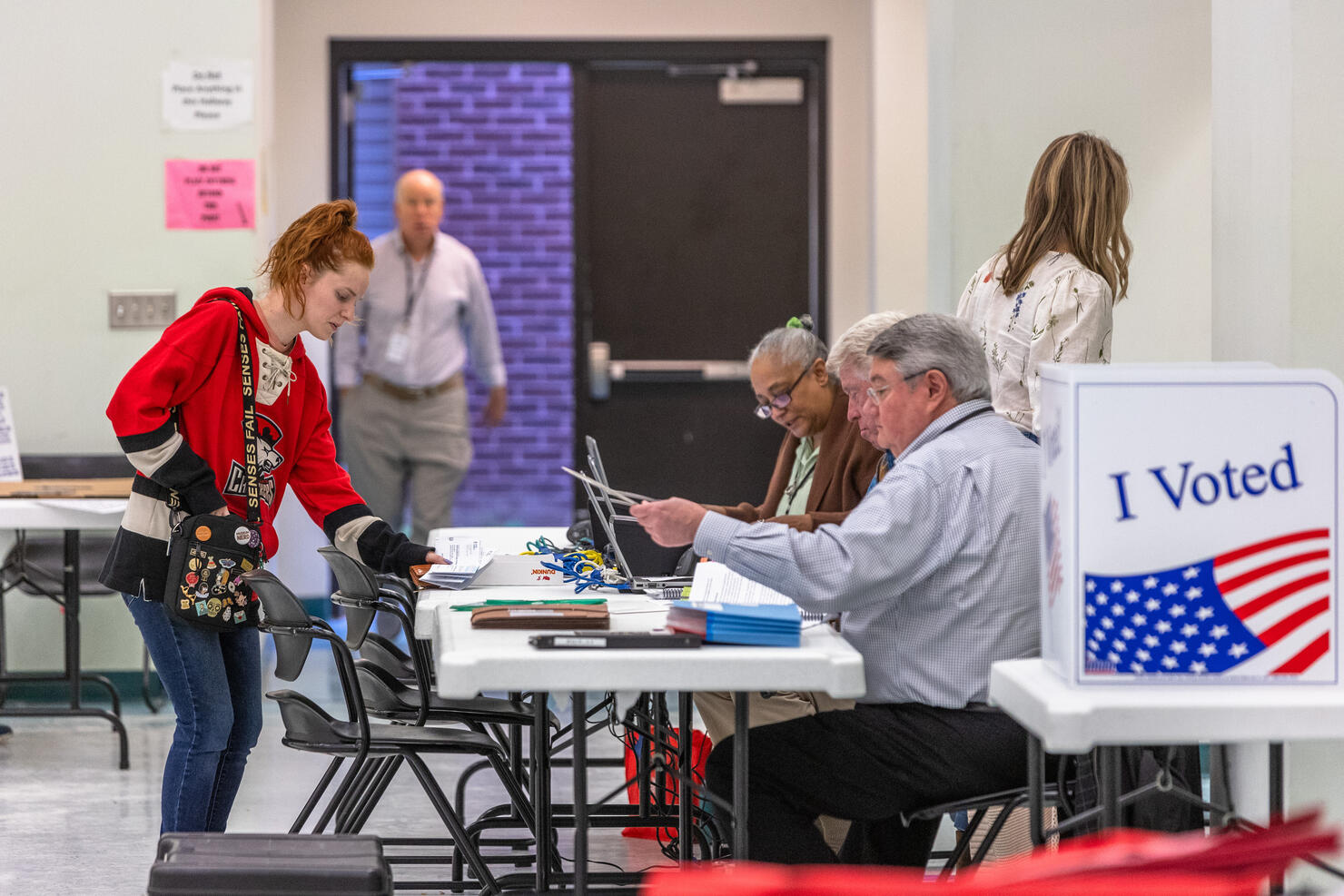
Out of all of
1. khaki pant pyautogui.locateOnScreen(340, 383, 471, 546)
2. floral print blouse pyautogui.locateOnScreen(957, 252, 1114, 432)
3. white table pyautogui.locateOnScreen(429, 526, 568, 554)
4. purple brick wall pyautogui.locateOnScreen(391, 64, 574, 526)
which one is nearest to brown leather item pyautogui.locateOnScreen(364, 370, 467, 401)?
khaki pant pyautogui.locateOnScreen(340, 383, 471, 546)

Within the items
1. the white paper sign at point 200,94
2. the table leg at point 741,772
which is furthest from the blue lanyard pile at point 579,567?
the white paper sign at point 200,94

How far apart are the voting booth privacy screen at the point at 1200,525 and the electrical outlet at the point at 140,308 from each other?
4.29 m

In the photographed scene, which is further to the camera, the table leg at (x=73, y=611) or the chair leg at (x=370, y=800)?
the table leg at (x=73, y=611)

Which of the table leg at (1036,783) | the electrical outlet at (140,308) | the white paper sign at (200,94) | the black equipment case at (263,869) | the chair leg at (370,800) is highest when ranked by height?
the white paper sign at (200,94)

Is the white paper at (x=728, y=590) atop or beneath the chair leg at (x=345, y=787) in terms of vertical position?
atop

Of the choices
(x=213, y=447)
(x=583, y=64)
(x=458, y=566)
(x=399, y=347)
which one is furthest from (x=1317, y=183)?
(x=583, y=64)

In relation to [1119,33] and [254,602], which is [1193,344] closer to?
[1119,33]

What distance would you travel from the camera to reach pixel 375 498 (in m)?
6.50

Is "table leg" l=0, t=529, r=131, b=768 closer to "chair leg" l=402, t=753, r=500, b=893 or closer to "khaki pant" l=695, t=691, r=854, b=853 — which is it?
"chair leg" l=402, t=753, r=500, b=893

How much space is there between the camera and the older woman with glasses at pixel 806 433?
10.9 feet

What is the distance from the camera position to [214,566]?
274 cm

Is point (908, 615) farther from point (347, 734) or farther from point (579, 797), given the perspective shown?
point (347, 734)

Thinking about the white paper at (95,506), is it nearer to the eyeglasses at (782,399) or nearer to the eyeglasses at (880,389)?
the eyeglasses at (782,399)

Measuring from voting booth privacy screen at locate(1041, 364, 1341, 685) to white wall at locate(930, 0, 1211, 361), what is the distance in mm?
2554
